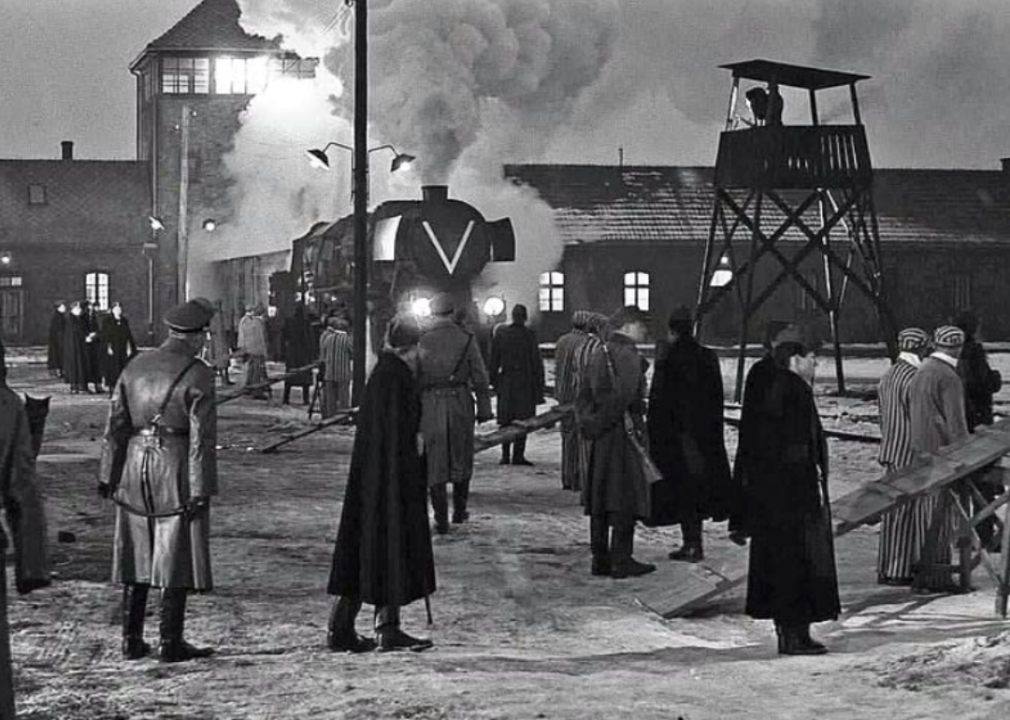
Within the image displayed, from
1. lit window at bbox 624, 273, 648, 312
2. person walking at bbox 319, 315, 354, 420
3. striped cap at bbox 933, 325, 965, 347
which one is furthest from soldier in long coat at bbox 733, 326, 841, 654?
lit window at bbox 624, 273, 648, 312

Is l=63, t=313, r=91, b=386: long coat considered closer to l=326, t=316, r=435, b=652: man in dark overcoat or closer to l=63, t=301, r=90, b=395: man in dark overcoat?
l=63, t=301, r=90, b=395: man in dark overcoat

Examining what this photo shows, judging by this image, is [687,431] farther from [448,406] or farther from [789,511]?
[789,511]

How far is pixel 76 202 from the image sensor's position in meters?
74.7

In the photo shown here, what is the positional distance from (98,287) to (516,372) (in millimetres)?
53602

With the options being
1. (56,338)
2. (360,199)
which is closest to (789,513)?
(360,199)

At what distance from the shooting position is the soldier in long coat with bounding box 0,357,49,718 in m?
6.89

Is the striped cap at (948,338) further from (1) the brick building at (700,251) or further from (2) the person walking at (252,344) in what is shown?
(1) the brick building at (700,251)

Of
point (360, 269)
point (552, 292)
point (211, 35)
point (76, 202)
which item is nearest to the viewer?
point (360, 269)

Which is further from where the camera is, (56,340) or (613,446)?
(56,340)

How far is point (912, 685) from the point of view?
8.34 meters

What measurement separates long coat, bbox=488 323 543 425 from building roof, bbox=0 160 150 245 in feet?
175

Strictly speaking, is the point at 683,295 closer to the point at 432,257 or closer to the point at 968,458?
the point at 432,257

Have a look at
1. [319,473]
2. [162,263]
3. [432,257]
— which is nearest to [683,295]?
[162,263]

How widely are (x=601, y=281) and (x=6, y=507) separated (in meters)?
53.1
